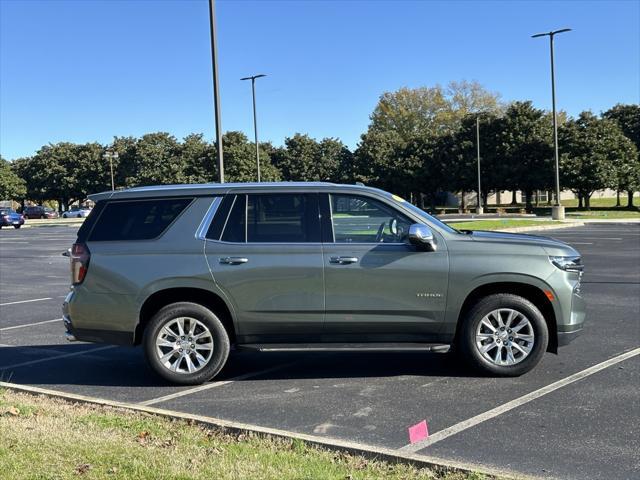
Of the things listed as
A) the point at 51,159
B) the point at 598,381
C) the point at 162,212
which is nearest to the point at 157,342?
the point at 162,212

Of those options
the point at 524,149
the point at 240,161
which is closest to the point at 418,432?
the point at 524,149

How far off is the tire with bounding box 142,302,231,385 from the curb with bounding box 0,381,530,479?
635 mm

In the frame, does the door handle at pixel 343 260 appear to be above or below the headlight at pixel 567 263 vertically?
above

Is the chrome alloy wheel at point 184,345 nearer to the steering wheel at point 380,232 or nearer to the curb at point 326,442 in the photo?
the curb at point 326,442

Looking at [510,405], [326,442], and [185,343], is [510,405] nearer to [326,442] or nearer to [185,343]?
[326,442]

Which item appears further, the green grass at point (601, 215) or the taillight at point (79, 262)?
the green grass at point (601, 215)

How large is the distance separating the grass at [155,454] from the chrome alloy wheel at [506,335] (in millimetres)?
2363

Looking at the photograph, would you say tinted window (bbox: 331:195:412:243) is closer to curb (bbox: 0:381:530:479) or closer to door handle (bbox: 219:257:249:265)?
door handle (bbox: 219:257:249:265)

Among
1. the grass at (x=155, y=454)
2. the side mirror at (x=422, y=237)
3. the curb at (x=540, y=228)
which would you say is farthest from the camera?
the curb at (x=540, y=228)

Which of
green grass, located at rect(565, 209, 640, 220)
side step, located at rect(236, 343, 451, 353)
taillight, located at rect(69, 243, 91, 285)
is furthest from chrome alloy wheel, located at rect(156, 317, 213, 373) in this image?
green grass, located at rect(565, 209, 640, 220)

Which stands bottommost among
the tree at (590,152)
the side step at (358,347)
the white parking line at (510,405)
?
the white parking line at (510,405)

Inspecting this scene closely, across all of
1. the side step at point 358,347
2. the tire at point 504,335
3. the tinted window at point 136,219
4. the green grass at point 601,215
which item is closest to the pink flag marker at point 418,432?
the side step at point 358,347

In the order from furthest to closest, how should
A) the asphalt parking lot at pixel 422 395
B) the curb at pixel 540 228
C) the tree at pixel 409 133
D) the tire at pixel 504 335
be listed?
the tree at pixel 409 133, the curb at pixel 540 228, the tire at pixel 504 335, the asphalt parking lot at pixel 422 395

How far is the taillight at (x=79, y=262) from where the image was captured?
6176mm
